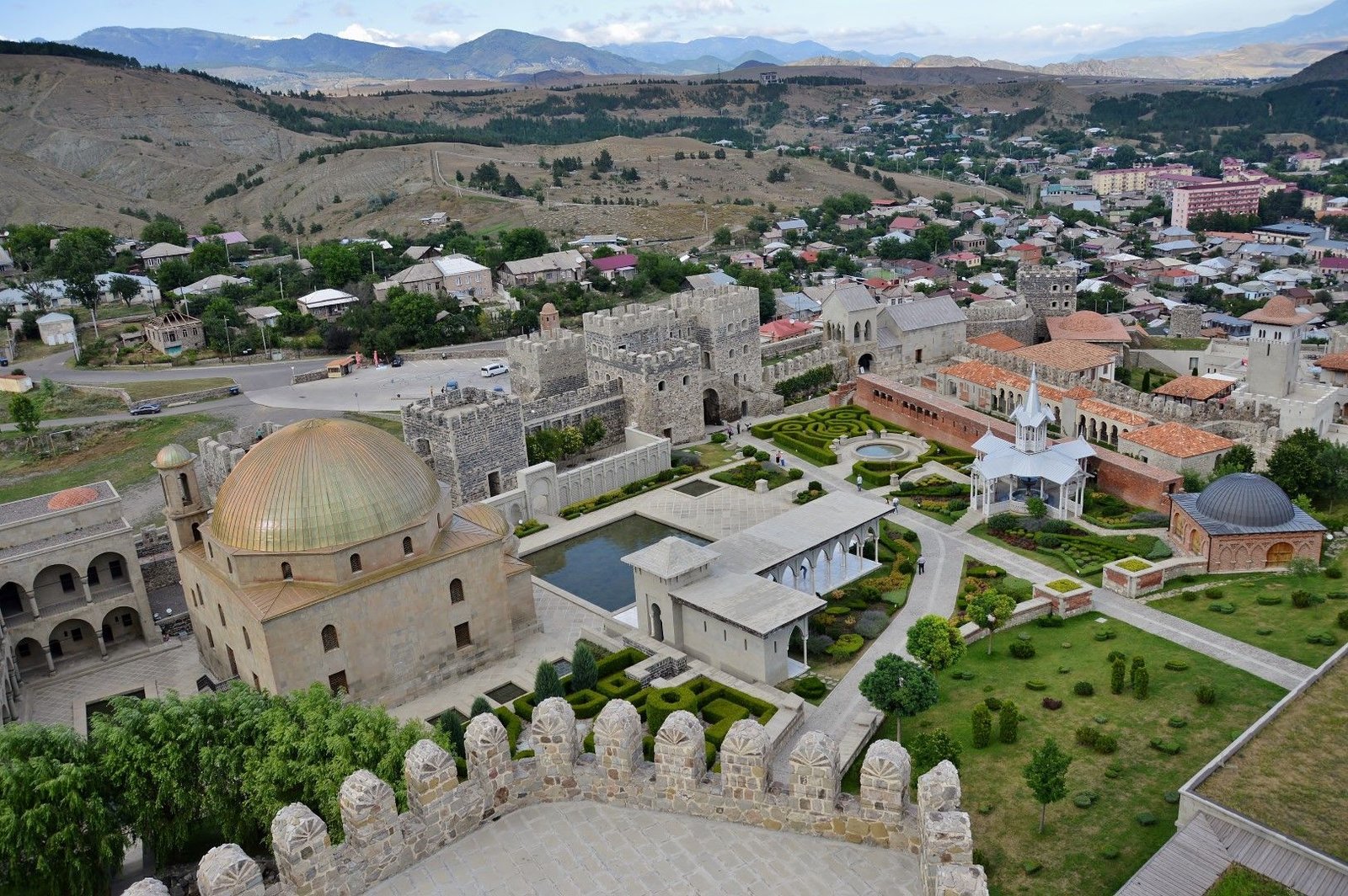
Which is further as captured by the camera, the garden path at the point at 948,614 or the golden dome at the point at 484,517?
the golden dome at the point at 484,517

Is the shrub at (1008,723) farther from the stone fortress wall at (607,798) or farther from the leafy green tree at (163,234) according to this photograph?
the leafy green tree at (163,234)

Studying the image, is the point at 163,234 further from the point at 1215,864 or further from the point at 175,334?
the point at 1215,864

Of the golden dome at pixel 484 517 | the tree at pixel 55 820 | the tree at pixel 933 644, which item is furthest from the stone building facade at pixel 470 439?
the tree at pixel 55 820

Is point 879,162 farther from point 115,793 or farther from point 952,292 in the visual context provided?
point 115,793

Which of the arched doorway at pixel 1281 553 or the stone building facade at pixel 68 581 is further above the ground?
the stone building facade at pixel 68 581

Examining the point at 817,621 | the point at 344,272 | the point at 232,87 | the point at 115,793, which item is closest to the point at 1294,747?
the point at 817,621

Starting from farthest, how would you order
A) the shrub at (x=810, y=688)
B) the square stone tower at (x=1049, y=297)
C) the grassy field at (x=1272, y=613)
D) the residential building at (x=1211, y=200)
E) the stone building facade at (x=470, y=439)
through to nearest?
the residential building at (x=1211, y=200) < the square stone tower at (x=1049, y=297) < the stone building facade at (x=470, y=439) < the shrub at (x=810, y=688) < the grassy field at (x=1272, y=613)

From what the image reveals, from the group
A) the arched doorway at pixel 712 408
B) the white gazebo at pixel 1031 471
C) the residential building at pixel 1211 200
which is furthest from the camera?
the residential building at pixel 1211 200
